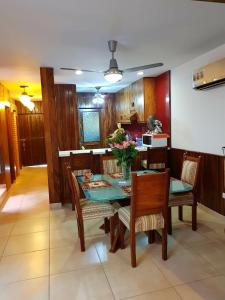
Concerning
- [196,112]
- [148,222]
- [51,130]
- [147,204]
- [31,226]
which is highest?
[196,112]

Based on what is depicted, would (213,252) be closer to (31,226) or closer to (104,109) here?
(31,226)

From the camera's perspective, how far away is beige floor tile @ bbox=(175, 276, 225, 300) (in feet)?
5.89

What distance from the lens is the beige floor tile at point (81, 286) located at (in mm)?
1854

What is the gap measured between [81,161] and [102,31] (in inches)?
Result: 79.2

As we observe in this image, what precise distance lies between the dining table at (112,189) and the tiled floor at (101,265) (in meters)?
0.36

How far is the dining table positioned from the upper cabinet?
244 centimetres

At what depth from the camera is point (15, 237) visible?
9.63 feet

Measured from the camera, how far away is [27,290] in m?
1.94

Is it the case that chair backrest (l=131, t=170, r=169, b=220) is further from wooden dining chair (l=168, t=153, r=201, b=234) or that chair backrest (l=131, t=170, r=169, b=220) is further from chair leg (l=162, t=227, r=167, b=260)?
wooden dining chair (l=168, t=153, r=201, b=234)

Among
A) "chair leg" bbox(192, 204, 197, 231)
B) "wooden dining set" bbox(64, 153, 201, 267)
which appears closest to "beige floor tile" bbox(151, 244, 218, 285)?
"wooden dining set" bbox(64, 153, 201, 267)

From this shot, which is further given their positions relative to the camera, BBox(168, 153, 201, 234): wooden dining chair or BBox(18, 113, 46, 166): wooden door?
BBox(18, 113, 46, 166): wooden door

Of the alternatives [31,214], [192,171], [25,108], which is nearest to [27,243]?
[31,214]

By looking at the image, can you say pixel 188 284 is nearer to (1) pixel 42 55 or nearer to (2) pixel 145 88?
(1) pixel 42 55

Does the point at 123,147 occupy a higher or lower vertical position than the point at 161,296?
higher
